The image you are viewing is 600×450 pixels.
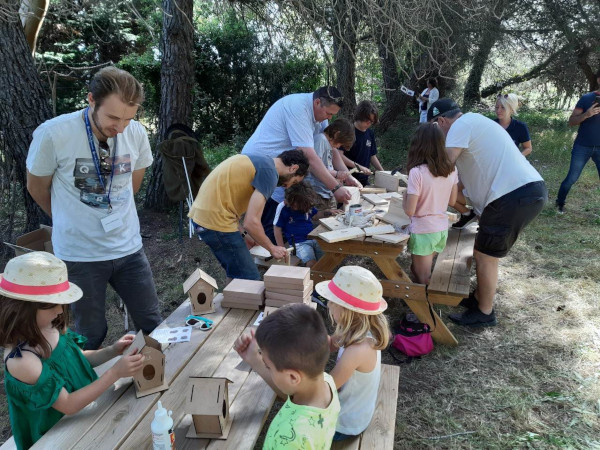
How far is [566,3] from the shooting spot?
10625 millimetres

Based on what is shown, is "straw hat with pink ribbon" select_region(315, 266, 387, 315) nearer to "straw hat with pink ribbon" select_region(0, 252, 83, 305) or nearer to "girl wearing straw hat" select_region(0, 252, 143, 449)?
"girl wearing straw hat" select_region(0, 252, 143, 449)

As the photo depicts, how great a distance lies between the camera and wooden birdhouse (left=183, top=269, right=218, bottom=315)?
2.56 metres

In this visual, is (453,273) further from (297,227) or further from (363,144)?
(363,144)

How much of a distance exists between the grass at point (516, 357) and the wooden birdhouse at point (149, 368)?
1.69 metres

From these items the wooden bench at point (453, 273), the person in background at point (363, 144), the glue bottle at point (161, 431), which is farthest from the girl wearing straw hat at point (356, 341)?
the person in background at point (363, 144)

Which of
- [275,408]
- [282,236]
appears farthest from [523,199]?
[275,408]

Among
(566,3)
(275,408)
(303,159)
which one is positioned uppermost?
(566,3)

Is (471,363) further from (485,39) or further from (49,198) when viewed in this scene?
(485,39)

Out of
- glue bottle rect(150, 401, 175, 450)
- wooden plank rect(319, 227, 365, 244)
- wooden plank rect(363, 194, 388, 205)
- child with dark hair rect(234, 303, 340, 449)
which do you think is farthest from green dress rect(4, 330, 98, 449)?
wooden plank rect(363, 194, 388, 205)

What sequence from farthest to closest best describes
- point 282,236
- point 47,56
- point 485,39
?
point 485,39, point 47,56, point 282,236

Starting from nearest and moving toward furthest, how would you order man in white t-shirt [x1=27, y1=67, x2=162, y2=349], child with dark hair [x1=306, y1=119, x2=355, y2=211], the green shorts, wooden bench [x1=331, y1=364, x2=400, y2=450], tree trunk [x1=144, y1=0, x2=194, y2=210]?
wooden bench [x1=331, y1=364, x2=400, y2=450] < man in white t-shirt [x1=27, y1=67, x2=162, y2=349] < the green shorts < child with dark hair [x1=306, y1=119, x2=355, y2=211] < tree trunk [x1=144, y1=0, x2=194, y2=210]

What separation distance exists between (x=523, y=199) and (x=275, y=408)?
2.49m

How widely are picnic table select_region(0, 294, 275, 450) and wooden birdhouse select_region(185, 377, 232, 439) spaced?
0.03 meters

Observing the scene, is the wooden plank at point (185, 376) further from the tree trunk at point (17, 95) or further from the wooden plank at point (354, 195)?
the tree trunk at point (17, 95)
